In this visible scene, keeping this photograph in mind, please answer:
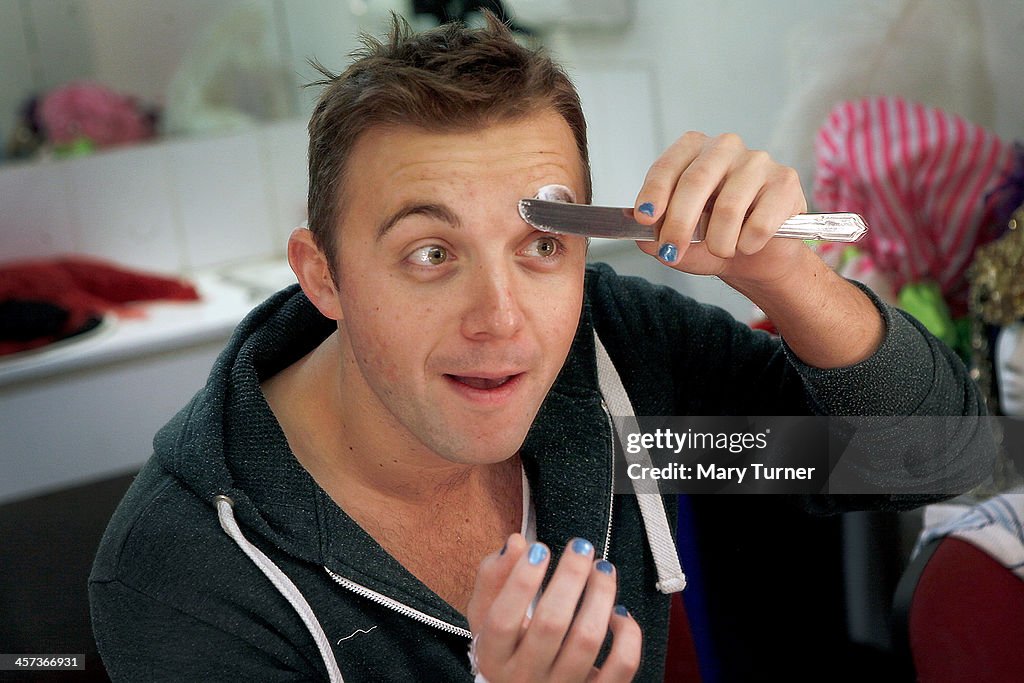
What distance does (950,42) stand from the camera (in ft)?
4.32

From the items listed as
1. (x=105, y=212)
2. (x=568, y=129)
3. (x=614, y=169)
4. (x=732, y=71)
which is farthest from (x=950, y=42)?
(x=105, y=212)

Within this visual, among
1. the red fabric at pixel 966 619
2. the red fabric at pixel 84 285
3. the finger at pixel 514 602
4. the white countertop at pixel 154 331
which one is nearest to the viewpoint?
the finger at pixel 514 602

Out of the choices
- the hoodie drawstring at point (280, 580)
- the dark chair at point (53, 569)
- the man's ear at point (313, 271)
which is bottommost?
the dark chair at point (53, 569)

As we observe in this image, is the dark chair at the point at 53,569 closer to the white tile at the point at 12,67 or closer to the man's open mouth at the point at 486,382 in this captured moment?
the man's open mouth at the point at 486,382

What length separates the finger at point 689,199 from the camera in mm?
592

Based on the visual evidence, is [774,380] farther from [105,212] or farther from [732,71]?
[105,212]

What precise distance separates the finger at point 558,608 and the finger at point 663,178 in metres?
0.19

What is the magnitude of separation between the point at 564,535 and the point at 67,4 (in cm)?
166

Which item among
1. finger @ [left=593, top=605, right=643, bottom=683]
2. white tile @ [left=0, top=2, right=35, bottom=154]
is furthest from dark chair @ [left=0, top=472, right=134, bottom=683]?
white tile @ [left=0, top=2, right=35, bottom=154]

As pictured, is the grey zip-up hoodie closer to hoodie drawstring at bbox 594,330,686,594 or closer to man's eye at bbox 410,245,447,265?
hoodie drawstring at bbox 594,330,686,594

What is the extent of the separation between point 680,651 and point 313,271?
1.34 ft

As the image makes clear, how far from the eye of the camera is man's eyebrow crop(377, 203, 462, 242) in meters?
0.60

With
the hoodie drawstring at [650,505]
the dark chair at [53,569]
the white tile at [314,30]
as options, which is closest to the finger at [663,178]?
the hoodie drawstring at [650,505]

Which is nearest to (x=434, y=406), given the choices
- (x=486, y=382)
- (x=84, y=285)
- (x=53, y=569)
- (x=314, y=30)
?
(x=486, y=382)
